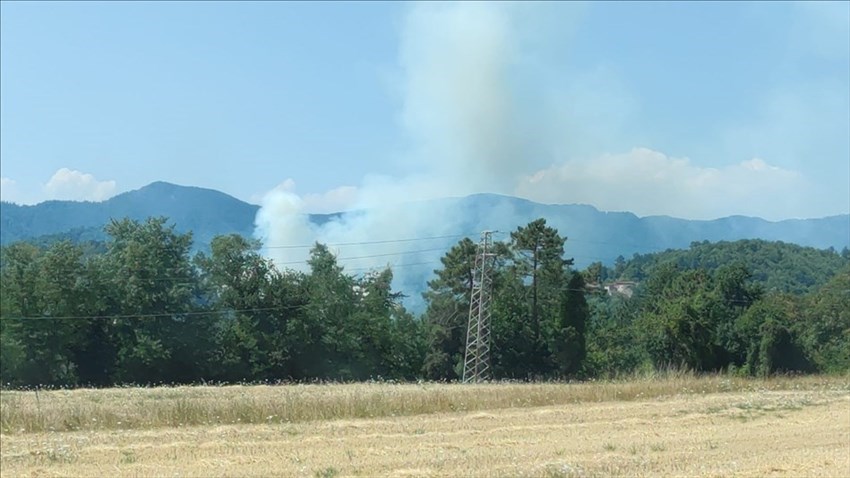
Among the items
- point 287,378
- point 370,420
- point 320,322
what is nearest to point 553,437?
point 370,420

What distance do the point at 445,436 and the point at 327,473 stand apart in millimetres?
5612

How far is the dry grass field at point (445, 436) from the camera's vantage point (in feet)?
47.0

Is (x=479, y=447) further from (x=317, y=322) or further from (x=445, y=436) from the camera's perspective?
(x=317, y=322)

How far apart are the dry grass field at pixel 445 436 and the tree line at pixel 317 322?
39.8 m

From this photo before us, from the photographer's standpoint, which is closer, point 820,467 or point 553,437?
→ point 820,467

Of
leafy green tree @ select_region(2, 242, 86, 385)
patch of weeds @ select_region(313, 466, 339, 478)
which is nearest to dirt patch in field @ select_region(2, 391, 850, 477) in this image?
patch of weeds @ select_region(313, 466, 339, 478)

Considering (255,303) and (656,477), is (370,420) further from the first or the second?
(255,303)

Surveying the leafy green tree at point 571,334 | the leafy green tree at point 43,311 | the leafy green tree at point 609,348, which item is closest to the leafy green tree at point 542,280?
the leafy green tree at point 571,334

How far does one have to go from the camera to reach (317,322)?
73.9 meters

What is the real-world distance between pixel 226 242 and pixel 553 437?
60370mm

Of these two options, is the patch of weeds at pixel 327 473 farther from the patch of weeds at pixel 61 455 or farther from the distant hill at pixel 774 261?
the distant hill at pixel 774 261

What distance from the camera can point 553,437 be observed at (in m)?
18.9

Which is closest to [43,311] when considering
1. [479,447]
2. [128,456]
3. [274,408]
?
[274,408]

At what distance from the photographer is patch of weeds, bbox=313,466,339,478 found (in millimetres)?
13771
